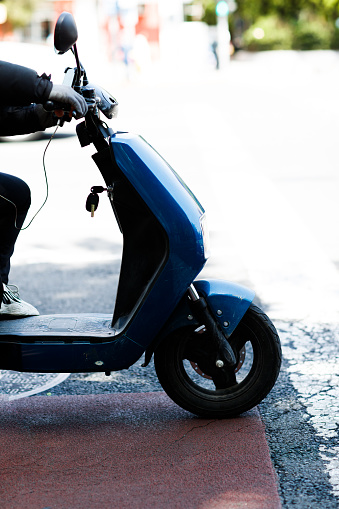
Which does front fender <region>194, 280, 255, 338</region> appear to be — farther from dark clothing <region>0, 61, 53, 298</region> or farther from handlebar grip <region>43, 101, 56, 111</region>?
handlebar grip <region>43, 101, 56, 111</region>

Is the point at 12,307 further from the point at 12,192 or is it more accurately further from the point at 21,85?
the point at 21,85

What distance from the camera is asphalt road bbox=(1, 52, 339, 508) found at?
358cm

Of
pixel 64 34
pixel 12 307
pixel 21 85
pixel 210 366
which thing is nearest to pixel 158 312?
pixel 210 366

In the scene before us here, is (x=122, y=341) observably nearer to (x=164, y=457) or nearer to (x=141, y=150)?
(x=164, y=457)

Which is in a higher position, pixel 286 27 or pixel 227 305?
pixel 227 305

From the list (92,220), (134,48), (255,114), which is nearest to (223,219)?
(92,220)

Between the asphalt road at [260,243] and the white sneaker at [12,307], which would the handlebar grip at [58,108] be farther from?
the asphalt road at [260,243]

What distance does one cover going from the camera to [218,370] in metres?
3.58

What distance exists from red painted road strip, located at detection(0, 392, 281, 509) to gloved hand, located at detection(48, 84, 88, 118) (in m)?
1.34

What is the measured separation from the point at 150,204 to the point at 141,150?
0.74ft

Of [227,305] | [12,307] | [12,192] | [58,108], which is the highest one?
[58,108]

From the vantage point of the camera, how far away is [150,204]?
11.2 feet

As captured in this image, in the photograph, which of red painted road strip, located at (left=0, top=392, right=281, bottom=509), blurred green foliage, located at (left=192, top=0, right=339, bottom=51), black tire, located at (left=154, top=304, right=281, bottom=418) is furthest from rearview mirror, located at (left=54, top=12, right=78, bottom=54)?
blurred green foliage, located at (left=192, top=0, right=339, bottom=51)

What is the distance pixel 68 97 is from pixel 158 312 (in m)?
0.95
